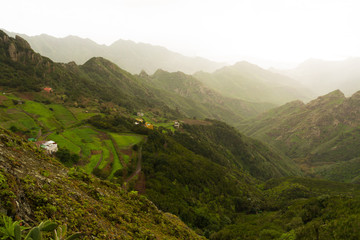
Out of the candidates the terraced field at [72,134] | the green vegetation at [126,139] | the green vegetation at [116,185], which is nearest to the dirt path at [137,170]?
the green vegetation at [116,185]

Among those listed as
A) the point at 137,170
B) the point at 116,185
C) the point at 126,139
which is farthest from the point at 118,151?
the point at 116,185

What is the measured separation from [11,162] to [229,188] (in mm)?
87242

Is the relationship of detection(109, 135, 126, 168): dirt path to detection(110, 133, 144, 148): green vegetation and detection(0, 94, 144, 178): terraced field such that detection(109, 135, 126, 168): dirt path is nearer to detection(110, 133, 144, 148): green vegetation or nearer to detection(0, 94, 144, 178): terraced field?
detection(0, 94, 144, 178): terraced field

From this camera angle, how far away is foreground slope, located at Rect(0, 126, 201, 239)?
30.8 ft

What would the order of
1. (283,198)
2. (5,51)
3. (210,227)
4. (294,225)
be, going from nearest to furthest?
(294,225)
(210,227)
(283,198)
(5,51)

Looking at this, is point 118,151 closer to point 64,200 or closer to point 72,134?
point 72,134

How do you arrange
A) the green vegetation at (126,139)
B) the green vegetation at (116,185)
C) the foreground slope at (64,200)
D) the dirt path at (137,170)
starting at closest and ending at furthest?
the foreground slope at (64,200)
the green vegetation at (116,185)
the dirt path at (137,170)
the green vegetation at (126,139)

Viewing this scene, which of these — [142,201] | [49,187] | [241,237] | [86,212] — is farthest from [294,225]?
[49,187]

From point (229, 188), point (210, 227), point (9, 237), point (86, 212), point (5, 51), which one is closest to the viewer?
point (9, 237)

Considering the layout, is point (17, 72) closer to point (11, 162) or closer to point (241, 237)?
point (11, 162)

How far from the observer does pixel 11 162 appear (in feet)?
38.7

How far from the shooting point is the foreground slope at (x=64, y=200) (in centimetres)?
940

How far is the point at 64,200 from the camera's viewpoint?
40.6ft

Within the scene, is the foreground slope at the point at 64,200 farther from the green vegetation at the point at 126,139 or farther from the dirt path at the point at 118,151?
the green vegetation at the point at 126,139
